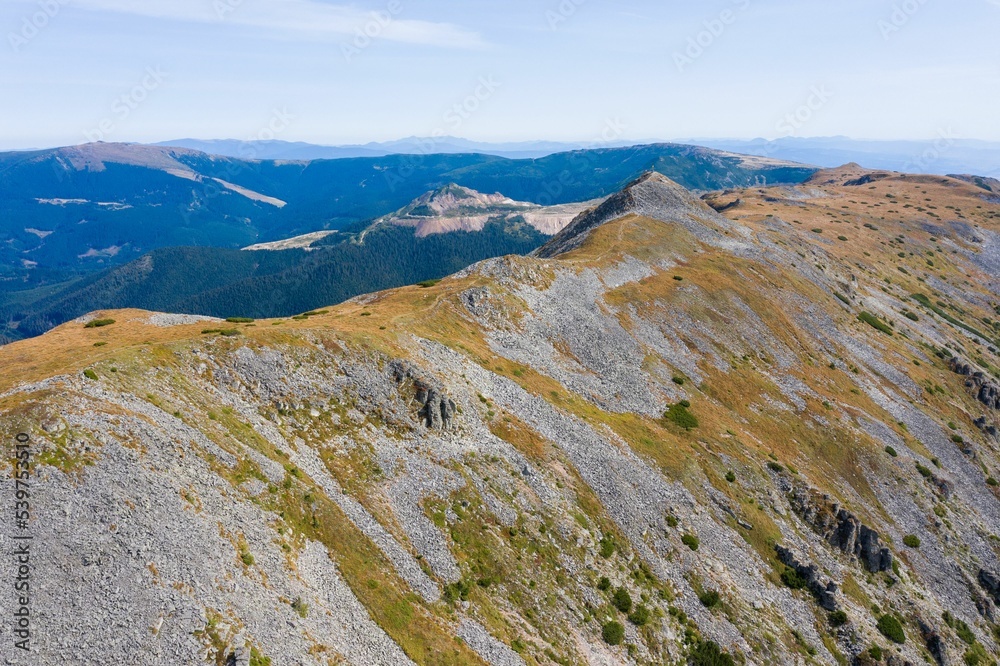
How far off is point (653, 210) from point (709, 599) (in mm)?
104235

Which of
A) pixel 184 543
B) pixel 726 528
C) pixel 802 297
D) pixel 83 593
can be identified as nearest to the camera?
pixel 83 593

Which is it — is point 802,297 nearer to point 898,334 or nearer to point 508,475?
point 898,334

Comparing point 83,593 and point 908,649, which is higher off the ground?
point 83,593

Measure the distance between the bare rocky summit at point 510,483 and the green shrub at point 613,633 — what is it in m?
0.26

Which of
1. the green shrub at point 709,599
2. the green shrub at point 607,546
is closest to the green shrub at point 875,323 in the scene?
the green shrub at point 709,599

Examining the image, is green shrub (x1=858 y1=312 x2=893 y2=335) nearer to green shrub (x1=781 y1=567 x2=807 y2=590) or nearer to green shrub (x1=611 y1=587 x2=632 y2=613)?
green shrub (x1=781 y1=567 x2=807 y2=590)

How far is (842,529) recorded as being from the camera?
2458 inches

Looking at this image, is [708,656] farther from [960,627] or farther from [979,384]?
[979,384]

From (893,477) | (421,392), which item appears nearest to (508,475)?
(421,392)

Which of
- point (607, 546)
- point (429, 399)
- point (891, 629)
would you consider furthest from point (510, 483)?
point (891, 629)

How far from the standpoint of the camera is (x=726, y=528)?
57.6 meters

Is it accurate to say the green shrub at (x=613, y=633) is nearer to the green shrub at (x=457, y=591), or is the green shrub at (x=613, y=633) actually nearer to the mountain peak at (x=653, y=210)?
the green shrub at (x=457, y=591)

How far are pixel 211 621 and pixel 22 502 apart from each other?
1273 cm

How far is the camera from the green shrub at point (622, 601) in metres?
46.2
